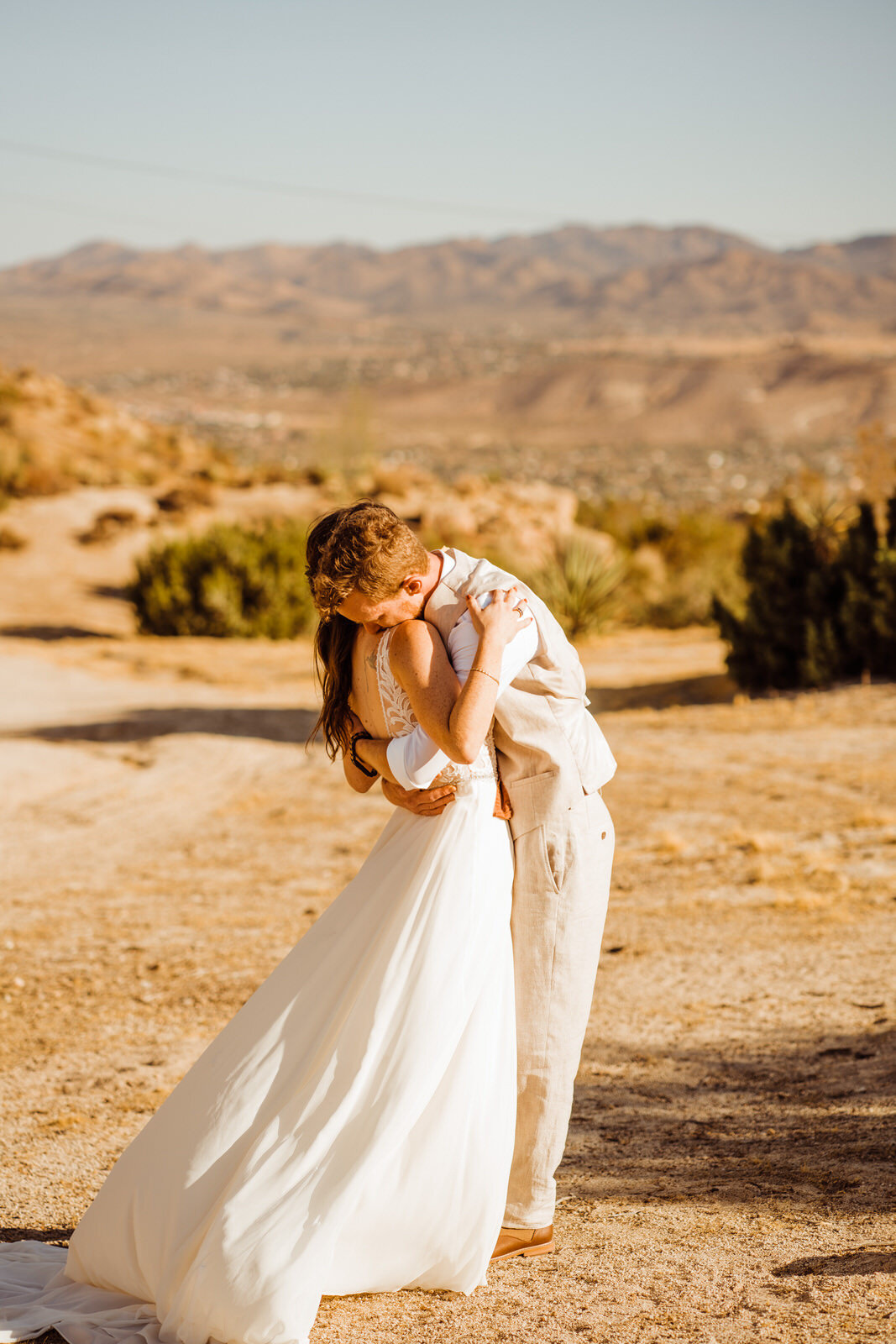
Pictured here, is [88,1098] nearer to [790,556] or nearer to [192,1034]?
[192,1034]

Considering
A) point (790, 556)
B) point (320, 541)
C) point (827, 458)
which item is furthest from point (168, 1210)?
point (827, 458)

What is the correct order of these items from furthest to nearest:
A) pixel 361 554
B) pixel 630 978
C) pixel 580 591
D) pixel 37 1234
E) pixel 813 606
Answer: pixel 580 591
pixel 813 606
pixel 630 978
pixel 37 1234
pixel 361 554

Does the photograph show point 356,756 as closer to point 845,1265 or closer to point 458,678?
point 458,678

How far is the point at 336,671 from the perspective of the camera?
288 centimetres

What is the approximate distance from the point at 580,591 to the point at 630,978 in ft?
34.8

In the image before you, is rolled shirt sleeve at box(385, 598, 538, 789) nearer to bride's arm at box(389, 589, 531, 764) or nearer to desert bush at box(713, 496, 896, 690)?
bride's arm at box(389, 589, 531, 764)

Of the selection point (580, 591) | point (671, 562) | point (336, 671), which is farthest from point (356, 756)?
point (671, 562)

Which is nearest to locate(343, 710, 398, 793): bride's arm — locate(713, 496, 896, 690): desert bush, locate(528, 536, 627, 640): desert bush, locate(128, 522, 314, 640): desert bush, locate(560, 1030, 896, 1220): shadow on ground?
locate(560, 1030, 896, 1220): shadow on ground

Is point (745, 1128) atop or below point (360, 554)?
Answer: below

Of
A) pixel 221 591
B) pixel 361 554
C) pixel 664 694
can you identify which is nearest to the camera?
pixel 361 554

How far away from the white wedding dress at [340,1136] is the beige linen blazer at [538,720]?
8 cm

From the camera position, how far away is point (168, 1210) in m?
2.58

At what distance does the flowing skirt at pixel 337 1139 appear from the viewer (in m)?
2.49

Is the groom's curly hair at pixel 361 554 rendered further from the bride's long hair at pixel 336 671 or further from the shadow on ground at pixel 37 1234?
the shadow on ground at pixel 37 1234
